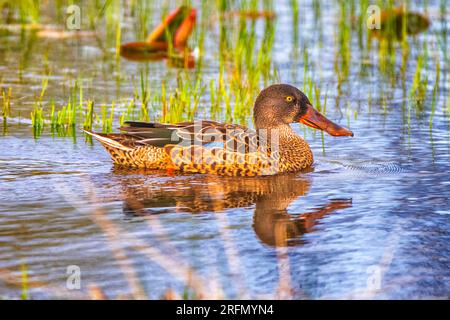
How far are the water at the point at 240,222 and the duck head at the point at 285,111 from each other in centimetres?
29

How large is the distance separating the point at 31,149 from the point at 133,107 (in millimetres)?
1819

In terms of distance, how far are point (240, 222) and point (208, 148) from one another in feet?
5.35

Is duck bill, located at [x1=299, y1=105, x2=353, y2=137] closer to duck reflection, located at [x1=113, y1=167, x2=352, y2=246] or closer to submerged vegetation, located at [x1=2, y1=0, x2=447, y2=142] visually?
duck reflection, located at [x1=113, y1=167, x2=352, y2=246]

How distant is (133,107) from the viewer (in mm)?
A: 10727

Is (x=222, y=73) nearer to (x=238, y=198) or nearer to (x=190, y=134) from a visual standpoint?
(x=190, y=134)

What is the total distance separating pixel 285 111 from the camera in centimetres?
917

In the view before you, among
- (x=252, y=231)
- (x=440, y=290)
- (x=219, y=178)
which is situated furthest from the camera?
(x=219, y=178)

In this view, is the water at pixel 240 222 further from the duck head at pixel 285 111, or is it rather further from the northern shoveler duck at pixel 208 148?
the duck head at pixel 285 111

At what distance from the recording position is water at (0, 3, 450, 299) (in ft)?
18.9

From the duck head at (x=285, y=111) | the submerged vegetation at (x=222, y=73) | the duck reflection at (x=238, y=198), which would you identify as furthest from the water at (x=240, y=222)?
the submerged vegetation at (x=222, y=73)

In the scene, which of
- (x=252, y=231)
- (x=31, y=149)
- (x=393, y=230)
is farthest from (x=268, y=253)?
(x=31, y=149)

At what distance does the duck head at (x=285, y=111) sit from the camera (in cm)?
912

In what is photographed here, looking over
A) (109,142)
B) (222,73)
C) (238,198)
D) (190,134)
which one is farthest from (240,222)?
(222,73)
